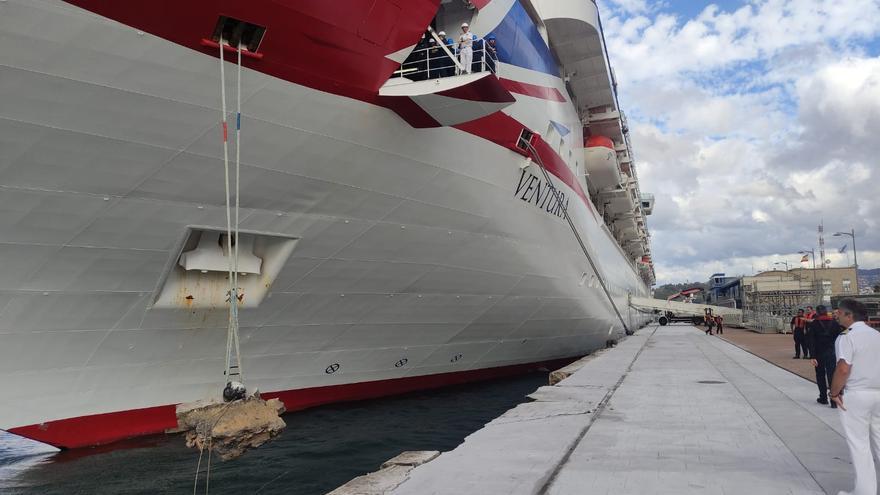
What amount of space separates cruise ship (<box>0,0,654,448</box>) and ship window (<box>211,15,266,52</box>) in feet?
0.05

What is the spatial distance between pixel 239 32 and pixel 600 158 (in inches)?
659

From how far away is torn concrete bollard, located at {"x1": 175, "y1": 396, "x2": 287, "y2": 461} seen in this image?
16.0 feet

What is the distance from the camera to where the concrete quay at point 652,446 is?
14.6 ft

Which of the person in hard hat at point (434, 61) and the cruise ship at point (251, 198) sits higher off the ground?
the person in hard hat at point (434, 61)

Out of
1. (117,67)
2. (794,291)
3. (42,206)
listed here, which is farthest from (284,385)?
(794,291)

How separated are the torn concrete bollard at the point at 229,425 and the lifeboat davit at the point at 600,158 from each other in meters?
17.8

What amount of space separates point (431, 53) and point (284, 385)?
229 inches

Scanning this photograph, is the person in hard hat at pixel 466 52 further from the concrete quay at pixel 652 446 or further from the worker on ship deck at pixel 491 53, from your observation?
the concrete quay at pixel 652 446

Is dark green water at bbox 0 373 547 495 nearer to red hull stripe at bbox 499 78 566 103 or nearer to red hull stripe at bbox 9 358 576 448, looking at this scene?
red hull stripe at bbox 9 358 576 448

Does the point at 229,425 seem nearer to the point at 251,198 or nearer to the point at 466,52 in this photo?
the point at 251,198

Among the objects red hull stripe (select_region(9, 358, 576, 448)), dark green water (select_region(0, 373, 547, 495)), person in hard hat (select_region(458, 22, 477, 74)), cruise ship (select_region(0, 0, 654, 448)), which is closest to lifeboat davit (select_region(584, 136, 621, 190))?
cruise ship (select_region(0, 0, 654, 448))

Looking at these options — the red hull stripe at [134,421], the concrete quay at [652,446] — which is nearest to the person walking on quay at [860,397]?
the concrete quay at [652,446]

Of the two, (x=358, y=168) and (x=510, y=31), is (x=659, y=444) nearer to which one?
(x=358, y=168)

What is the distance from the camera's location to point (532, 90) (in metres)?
12.0
